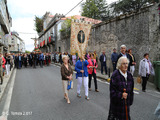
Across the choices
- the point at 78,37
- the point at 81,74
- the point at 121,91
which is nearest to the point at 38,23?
the point at 78,37

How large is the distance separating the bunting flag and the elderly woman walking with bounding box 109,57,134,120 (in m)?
3.56

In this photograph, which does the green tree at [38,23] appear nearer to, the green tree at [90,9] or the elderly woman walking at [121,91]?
the green tree at [90,9]

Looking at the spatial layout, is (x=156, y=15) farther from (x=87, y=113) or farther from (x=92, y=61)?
(x=87, y=113)

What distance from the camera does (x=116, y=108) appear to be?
7.95 ft

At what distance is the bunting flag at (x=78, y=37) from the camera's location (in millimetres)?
6051

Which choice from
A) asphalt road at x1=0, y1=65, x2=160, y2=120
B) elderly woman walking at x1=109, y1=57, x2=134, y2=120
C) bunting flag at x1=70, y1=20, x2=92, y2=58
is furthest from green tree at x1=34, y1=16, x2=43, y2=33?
elderly woman walking at x1=109, y1=57, x2=134, y2=120

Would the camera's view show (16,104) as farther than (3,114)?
Yes

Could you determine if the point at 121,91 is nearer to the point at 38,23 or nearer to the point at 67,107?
the point at 67,107

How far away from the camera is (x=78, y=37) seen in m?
6.32

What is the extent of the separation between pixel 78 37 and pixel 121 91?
14.3 feet

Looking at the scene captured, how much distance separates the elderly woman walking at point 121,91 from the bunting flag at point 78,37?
140 inches

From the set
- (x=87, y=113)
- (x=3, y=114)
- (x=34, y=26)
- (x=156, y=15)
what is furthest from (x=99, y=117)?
(x=34, y=26)

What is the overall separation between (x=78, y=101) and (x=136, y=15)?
7498 mm

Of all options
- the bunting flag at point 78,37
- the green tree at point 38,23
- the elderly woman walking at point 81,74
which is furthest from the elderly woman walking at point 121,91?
the green tree at point 38,23
